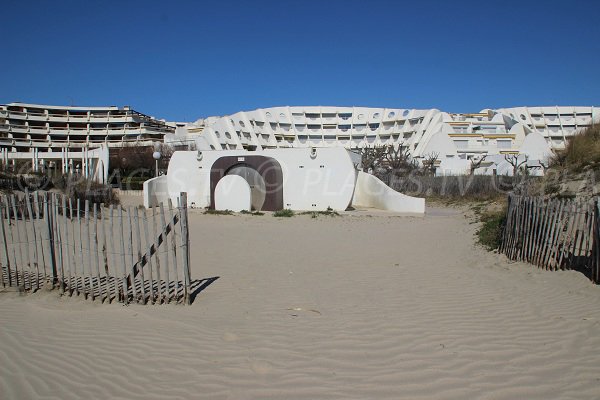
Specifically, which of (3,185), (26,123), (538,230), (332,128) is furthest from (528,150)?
(26,123)

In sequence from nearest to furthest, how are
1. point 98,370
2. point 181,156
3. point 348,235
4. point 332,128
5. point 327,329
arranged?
point 98,370 → point 327,329 → point 348,235 → point 181,156 → point 332,128

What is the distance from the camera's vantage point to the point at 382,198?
20.9m

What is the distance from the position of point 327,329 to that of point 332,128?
80146 mm

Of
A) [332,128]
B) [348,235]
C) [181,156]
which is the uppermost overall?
A: [332,128]

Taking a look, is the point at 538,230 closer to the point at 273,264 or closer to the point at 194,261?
the point at 273,264

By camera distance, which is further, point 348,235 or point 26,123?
point 26,123

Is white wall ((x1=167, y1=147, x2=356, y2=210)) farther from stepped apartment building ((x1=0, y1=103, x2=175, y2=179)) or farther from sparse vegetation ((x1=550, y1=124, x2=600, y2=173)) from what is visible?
stepped apartment building ((x1=0, y1=103, x2=175, y2=179))

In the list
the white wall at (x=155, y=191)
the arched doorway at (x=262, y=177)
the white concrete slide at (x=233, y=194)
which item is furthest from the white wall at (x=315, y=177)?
the white wall at (x=155, y=191)

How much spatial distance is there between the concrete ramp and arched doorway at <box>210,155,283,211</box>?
215 inches

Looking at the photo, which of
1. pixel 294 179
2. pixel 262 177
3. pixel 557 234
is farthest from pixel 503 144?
pixel 557 234

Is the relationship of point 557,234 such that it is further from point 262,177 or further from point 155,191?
point 155,191

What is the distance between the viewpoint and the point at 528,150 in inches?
1992

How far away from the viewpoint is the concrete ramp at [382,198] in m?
18.9

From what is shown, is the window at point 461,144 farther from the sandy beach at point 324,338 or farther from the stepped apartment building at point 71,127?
the sandy beach at point 324,338
